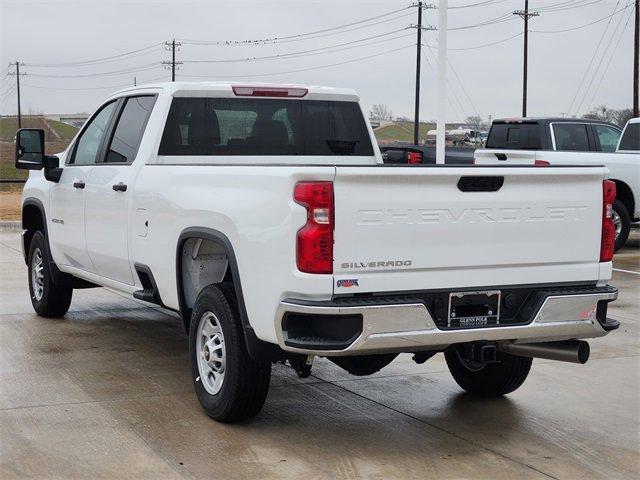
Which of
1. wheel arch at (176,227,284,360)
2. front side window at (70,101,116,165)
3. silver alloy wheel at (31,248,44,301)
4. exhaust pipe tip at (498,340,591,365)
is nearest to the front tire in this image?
wheel arch at (176,227,284,360)

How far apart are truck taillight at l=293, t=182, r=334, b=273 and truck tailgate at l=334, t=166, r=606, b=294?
0.04 metres

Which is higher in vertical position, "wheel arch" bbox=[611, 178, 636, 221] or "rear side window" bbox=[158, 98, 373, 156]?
"rear side window" bbox=[158, 98, 373, 156]

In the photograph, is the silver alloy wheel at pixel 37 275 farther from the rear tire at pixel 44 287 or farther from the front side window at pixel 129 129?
the front side window at pixel 129 129

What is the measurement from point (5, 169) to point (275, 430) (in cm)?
6283

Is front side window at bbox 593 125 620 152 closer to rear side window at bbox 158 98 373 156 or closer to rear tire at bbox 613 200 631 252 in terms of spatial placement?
rear tire at bbox 613 200 631 252

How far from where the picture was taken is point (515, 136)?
56.0 feet

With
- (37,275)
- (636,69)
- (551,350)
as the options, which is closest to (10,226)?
(37,275)

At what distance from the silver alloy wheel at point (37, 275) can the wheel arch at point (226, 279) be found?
336 cm

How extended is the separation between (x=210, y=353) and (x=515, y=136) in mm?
11985

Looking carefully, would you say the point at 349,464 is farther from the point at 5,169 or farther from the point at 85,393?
the point at 5,169

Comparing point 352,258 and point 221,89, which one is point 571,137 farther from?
point 352,258

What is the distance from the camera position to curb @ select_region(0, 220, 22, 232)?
19.4 metres

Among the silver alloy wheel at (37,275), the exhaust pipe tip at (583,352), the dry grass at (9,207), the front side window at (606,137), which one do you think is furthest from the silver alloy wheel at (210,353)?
the dry grass at (9,207)

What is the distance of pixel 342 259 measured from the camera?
5.12 meters
